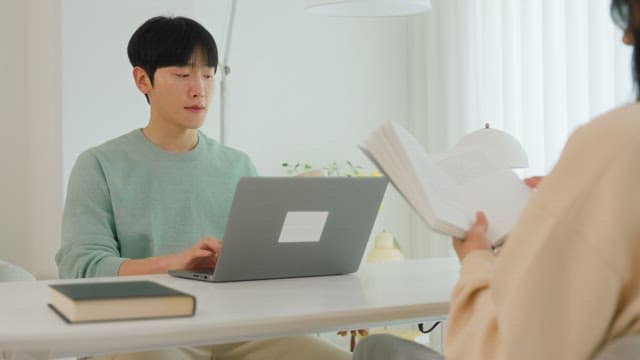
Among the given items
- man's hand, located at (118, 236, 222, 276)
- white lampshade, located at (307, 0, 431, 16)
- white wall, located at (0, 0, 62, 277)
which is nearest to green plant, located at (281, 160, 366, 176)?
white wall, located at (0, 0, 62, 277)

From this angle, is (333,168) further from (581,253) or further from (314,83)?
(581,253)

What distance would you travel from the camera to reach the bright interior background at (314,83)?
3.33m

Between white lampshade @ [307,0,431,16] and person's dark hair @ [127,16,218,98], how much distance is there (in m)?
0.46

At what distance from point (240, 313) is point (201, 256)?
504 millimetres

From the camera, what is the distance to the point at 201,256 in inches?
73.0

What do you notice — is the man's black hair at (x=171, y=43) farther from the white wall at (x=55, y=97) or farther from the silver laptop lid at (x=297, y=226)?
the white wall at (x=55, y=97)

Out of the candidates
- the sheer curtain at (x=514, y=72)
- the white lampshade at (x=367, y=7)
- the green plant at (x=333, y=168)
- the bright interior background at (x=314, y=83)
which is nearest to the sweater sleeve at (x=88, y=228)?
the white lampshade at (x=367, y=7)

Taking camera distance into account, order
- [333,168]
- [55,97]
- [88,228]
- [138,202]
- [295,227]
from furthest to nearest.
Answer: [333,168] < [55,97] < [138,202] < [88,228] < [295,227]

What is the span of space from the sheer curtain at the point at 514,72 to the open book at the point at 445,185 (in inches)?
80.9

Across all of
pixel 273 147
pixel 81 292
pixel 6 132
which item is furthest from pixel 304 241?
pixel 273 147

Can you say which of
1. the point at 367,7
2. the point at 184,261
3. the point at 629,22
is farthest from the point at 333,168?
Answer: the point at 629,22

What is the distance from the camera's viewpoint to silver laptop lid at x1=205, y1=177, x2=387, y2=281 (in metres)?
1.66

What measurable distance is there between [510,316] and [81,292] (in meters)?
0.66

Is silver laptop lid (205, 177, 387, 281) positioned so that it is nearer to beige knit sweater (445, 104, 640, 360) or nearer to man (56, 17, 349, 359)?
man (56, 17, 349, 359)
